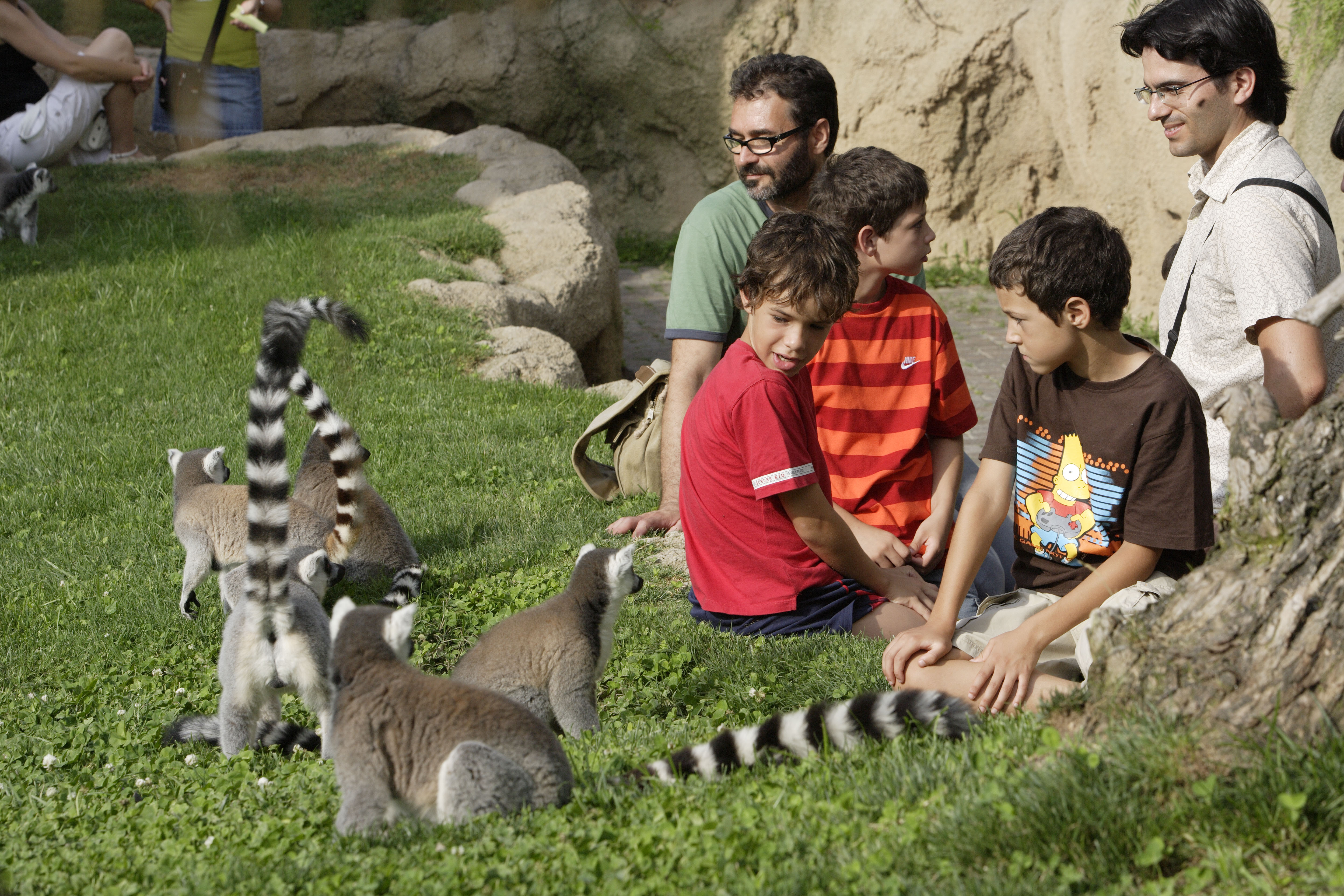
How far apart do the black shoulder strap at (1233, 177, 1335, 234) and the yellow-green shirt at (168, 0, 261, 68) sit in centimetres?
467

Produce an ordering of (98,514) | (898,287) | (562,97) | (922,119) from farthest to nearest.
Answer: (562,97) → (922,119) → (98,514) → (898,287)

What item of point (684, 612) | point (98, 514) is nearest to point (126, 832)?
point (684, 612)

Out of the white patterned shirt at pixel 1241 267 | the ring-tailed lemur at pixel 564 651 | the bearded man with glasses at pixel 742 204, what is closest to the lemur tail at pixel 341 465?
the bearded man with glasses at pixel 742 204

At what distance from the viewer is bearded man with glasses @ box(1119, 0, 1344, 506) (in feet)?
10.0

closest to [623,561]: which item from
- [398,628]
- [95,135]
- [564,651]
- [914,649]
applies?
[564,651]

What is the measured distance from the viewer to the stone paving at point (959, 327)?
9234 mm

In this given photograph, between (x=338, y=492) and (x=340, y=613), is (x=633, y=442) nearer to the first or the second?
(x=338, y=492)

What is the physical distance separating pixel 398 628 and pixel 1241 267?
2.49 meters

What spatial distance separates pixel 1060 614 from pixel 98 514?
16.0ft

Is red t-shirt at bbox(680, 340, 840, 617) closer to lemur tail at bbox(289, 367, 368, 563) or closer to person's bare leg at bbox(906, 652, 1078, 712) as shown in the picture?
person's bare leg at bbox(906, 652, 1078, 712)

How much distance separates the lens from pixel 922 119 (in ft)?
40.7

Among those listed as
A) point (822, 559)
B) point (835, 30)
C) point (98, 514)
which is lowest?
point (98, 514)

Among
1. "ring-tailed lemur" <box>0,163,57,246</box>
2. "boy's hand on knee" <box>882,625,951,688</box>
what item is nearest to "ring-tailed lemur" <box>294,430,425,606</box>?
"boy's hand on knee" <box>882,625,951,688</box>

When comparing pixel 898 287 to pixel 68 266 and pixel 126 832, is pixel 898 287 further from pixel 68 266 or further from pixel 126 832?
pixel 68 266
